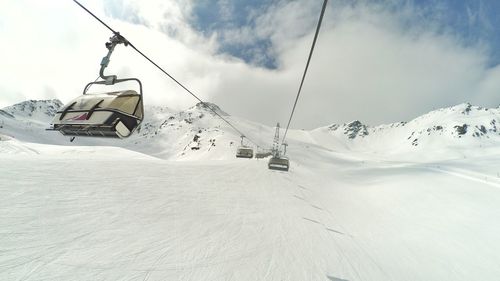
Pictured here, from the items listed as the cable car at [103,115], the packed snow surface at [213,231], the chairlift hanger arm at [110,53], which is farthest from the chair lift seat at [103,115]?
the packed snow surface at [213,231]

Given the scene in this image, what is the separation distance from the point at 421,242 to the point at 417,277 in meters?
4.39

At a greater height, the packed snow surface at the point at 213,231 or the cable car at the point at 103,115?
the cable car at the point at 103,115

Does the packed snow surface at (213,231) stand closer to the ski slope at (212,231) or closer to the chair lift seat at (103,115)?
the ski slope at (212,231)

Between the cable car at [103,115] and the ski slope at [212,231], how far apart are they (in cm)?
338

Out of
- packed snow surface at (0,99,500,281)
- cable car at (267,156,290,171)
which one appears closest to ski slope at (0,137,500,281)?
packed snow surface at (0,99,500,281)

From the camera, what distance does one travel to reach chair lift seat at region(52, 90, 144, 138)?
8.28 m

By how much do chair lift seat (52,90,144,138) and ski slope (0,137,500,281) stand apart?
338 centimetres

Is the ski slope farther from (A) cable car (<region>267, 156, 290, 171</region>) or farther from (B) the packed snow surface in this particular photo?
(A) cable car (<region>267, 156, 290, 171</region>)

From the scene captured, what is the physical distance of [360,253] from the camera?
35.4 feet

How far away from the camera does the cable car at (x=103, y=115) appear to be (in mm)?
8281

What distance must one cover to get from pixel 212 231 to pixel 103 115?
5712 mm

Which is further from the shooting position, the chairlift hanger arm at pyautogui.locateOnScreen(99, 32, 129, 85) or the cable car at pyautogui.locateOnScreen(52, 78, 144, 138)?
the cable car at pyautogui.locateOnScreen(52, 78, 144, 138)

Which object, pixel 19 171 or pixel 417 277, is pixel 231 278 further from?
pixel 19 171

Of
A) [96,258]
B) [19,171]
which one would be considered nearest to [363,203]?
[96,258]
